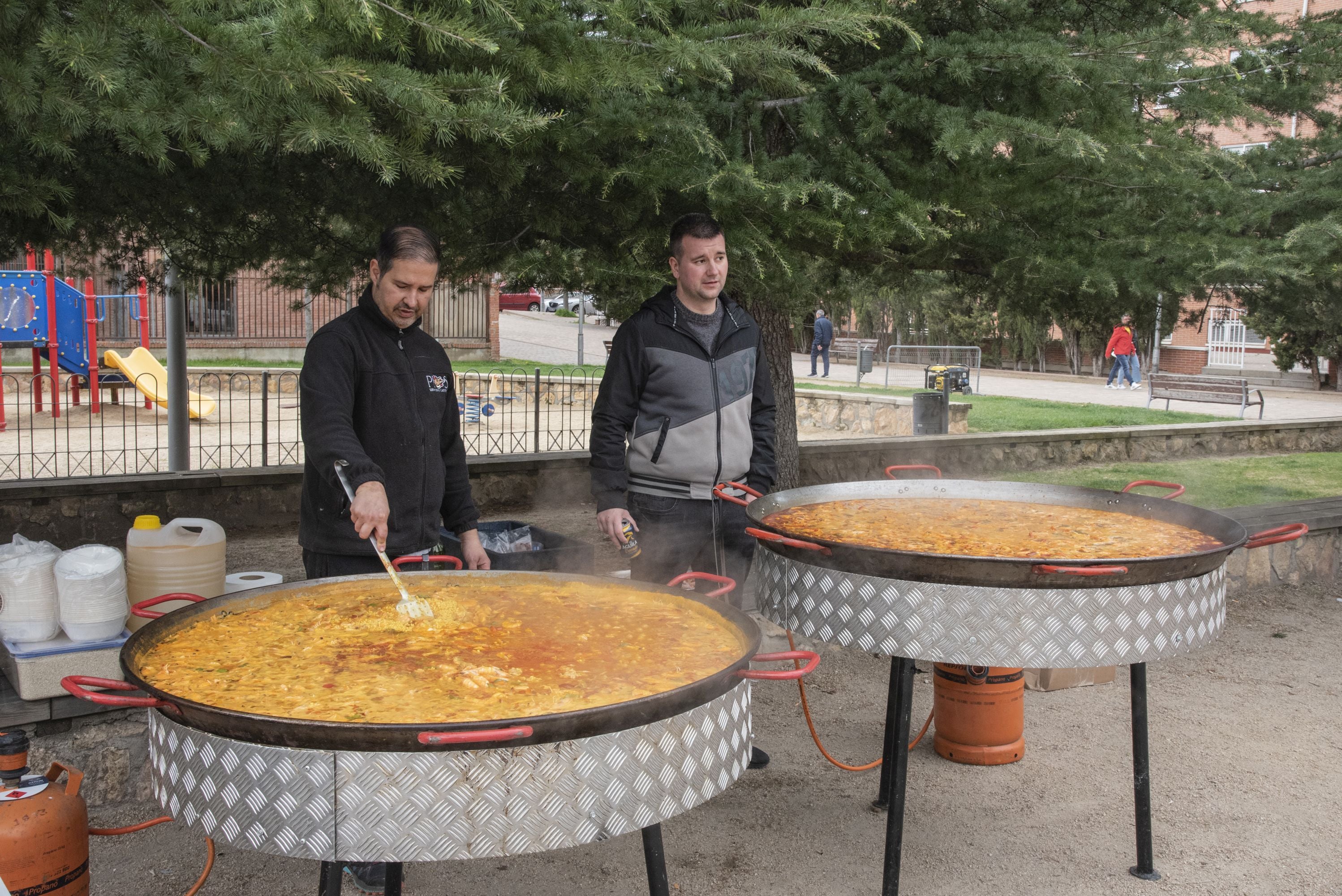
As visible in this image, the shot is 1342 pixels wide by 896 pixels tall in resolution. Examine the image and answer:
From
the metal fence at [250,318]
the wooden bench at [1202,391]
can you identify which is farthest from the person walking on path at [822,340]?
the wooden bench at [1202,391]

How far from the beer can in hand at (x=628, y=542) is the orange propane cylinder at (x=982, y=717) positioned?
4.65 ft

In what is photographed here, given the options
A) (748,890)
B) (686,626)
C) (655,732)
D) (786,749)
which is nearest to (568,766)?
(655,732)

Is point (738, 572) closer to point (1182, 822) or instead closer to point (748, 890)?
point (748, 890)

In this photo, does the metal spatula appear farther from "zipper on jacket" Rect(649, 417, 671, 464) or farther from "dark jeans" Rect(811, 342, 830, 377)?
"dark jeans" Rect(811, 342, 830, 377)

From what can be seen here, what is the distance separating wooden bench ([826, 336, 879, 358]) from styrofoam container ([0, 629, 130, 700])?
25706 mm

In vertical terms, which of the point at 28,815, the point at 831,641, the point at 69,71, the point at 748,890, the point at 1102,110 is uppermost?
the point at 1102,110

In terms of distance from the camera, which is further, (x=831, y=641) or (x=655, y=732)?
(x=831, y=641)

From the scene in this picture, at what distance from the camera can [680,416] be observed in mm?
4031

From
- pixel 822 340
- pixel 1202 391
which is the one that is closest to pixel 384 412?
pixel 1202 391

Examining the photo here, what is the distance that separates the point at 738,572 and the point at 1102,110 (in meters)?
2.81

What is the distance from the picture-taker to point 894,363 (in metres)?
31.4

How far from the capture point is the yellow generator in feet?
69.5

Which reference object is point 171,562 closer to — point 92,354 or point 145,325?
point 92,354

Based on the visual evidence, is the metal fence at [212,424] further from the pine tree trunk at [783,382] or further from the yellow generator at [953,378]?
the yellow generator at [953,378]
